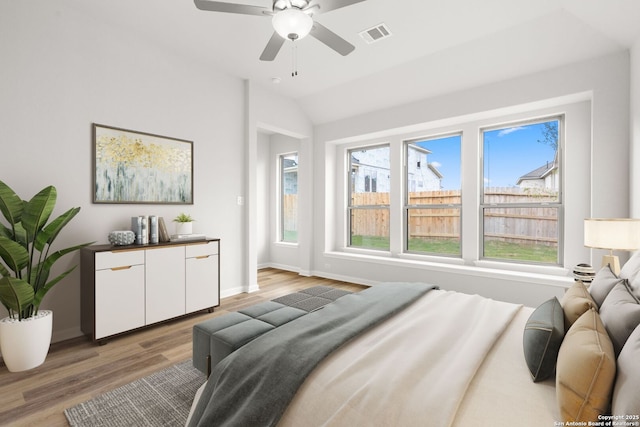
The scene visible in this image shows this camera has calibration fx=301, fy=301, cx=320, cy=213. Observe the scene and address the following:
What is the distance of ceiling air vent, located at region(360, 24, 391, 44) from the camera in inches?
120

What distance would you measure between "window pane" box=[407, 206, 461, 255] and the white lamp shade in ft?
6.44

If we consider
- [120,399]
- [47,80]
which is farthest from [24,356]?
[47,80]

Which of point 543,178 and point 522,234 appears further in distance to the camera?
point 522,234

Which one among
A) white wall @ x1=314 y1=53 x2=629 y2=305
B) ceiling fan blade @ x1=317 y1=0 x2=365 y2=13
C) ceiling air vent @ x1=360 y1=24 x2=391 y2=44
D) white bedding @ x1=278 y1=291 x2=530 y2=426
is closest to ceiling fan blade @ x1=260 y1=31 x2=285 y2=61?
ceiling fan blade @ x1=317 y1=0 x2=365 y2=13

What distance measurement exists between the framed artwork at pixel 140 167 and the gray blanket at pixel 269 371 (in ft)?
8.52

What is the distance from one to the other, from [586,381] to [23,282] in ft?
Result: 10.3

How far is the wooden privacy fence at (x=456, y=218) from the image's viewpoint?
381cm

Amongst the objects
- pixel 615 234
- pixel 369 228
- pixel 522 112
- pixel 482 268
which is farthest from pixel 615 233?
pixel 369 228

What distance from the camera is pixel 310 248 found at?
18.2 ft

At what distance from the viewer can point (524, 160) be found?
12.8ft

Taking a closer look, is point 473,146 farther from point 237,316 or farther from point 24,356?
point 24,356

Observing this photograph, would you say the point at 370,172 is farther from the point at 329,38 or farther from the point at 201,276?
the point at 201,276

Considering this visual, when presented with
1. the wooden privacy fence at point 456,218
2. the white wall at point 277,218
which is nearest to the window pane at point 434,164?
the wooden privacy fence at point 456,218

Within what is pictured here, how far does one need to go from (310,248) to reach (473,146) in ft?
10.2
